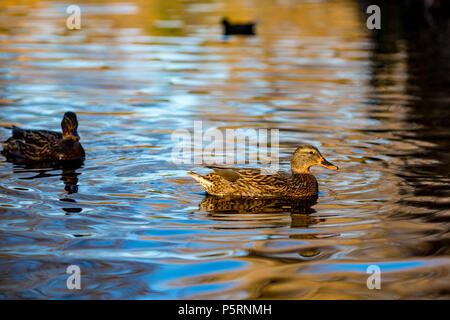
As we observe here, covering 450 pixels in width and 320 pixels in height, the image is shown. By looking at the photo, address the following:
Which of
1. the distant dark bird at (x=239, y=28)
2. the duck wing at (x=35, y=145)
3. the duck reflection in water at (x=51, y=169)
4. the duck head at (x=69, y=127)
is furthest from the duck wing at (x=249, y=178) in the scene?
the distant dark bird at (x=239, y=28)

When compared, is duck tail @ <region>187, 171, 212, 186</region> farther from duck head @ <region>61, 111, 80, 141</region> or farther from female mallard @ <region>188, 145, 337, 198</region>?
duck head @ <region>61, 111, 80, 141</region>

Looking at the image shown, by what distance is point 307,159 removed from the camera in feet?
31.6

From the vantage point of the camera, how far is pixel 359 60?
23.5 metres

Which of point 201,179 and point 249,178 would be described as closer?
point 201,179

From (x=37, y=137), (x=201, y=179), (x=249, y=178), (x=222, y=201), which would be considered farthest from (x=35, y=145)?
→ (x=249, y=178)

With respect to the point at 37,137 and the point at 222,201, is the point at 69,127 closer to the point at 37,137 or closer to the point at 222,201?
the point at 37,137

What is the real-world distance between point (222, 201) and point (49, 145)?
356cm

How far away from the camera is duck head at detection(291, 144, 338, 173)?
31.4 ft

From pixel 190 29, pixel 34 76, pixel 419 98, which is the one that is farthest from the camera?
pixel 190 29

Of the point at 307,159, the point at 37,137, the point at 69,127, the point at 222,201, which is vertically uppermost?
the point at 69,127

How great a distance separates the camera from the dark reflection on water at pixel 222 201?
6.75 m

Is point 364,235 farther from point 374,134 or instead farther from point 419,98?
point 419,98
